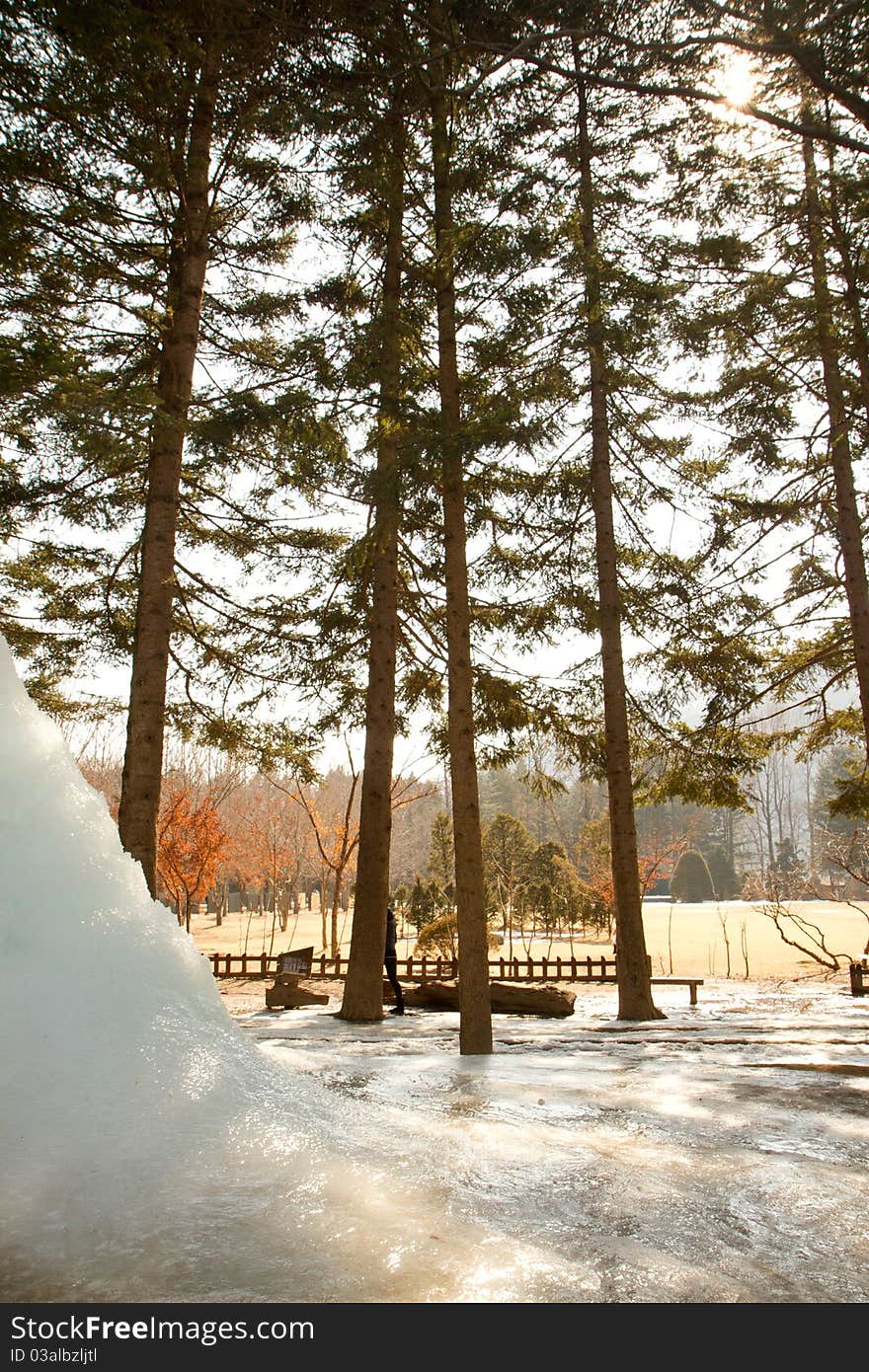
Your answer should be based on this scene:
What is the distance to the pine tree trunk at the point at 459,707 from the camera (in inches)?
304

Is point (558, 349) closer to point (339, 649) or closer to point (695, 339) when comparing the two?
point (695, 339)

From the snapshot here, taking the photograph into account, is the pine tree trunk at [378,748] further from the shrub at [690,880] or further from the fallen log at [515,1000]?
the shrub at [690,880]

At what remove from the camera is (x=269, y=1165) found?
275cm

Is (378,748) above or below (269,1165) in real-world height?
above

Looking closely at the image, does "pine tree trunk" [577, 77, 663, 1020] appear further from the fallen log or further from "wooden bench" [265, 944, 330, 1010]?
"wooden bench" [265, 944, 330, 1010]

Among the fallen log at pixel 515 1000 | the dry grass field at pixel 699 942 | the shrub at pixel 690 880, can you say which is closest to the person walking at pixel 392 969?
the fallen log at pixel 515 1000

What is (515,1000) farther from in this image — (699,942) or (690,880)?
(690,880)

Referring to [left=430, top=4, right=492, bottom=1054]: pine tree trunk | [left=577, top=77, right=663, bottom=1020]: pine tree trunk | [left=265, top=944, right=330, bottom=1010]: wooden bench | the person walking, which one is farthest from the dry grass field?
[left=430, top=4, right=492, bottom=1054]: pine tree trunk

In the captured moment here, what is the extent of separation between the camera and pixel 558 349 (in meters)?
10.3

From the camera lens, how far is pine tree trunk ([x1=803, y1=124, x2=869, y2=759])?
35.9ft

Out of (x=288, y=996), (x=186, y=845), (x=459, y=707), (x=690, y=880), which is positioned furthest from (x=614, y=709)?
(x=690, y=880)

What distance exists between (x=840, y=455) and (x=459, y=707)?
23.6ft

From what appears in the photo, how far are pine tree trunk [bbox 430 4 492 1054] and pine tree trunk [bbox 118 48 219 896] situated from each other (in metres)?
2.60

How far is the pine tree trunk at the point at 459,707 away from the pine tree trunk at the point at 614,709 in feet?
11.8
